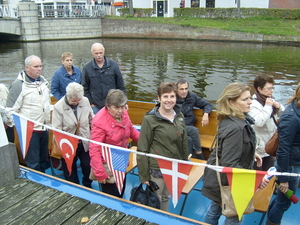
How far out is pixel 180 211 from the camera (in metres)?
3.57

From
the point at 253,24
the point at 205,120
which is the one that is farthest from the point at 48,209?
the point at 253,24

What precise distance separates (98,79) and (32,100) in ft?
4.30

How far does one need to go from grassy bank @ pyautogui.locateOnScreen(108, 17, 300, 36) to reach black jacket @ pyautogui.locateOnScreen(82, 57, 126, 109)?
23894mm

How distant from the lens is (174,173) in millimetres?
2814

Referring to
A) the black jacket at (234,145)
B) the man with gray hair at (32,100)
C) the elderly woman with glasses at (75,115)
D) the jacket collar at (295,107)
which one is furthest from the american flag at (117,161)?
the jacket collar at (295,107)

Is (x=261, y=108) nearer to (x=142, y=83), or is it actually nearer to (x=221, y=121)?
(x=221, y=121)

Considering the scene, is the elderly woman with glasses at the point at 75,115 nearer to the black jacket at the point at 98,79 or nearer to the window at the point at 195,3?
the black jacket at the point at 98,79

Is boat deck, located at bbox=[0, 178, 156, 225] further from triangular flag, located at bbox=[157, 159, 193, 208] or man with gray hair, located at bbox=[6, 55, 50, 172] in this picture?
man with gray hair, located at bbox=[6, 55, 50, 172]

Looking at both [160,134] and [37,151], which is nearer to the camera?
[160,134]

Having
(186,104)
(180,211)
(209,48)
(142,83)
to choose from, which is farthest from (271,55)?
(180,211)

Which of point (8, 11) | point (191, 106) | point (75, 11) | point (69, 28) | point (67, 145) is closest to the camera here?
point (67, 145)

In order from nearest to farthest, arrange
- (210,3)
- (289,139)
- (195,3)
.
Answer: (289,139), (210,3), (195,3)

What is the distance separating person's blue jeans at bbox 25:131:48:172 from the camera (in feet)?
13.4

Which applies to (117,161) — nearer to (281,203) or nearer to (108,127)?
(108,127)
